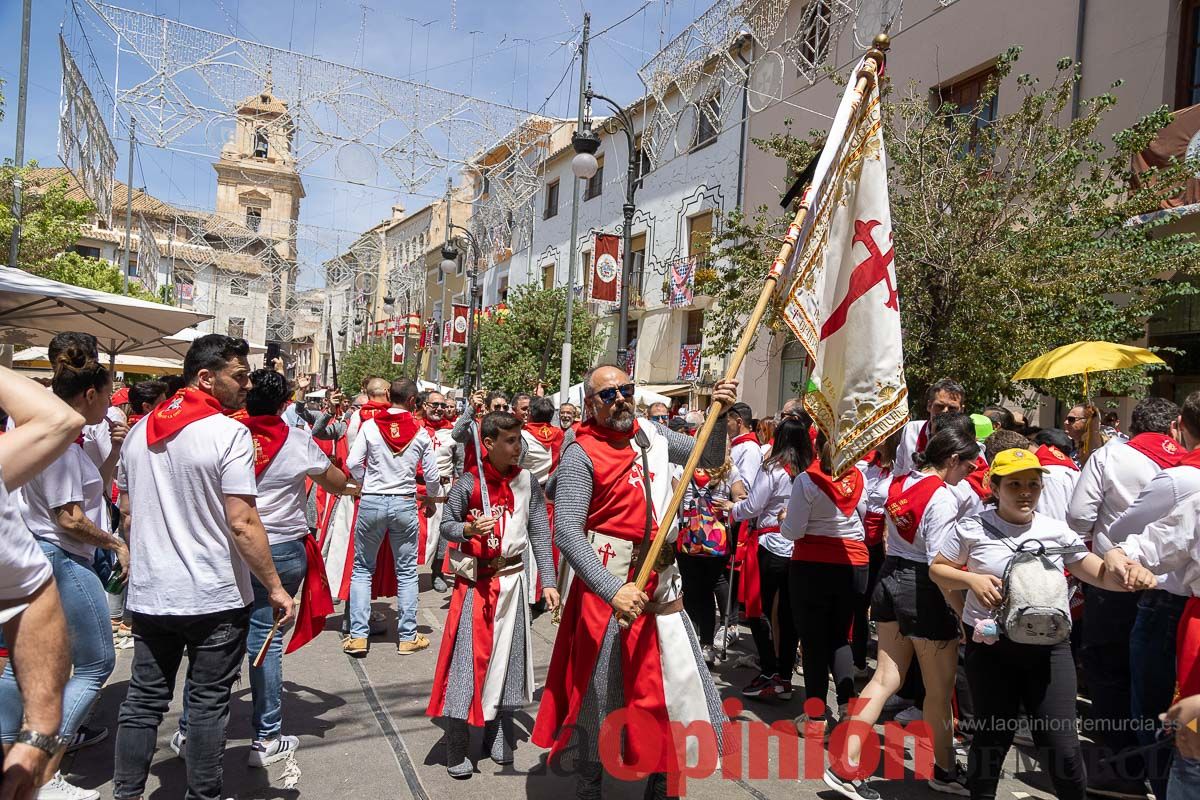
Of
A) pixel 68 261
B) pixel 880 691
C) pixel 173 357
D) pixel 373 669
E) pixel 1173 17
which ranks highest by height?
pixel 1173 17

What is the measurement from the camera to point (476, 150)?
2122cm

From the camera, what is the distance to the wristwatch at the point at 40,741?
1.77 metres

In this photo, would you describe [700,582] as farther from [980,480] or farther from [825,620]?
[980,480]

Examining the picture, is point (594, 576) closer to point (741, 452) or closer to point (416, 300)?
point (741, 452)

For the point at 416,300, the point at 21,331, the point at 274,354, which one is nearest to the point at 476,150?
the point at 21,331

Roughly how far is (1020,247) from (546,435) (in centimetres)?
559

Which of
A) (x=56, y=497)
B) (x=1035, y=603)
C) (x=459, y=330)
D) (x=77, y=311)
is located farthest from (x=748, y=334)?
(x=459, y=330)

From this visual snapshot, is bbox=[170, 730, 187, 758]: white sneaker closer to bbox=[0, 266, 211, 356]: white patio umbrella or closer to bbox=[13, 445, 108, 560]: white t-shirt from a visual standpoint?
bbox=[13, 445, 108, 560]: white t-shirt

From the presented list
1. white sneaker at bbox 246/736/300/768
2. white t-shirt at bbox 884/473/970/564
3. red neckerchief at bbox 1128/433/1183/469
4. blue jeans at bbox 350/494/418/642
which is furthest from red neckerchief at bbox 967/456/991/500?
blue jeans at bbox 350/494/418/642

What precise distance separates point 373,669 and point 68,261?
25022 millimetres

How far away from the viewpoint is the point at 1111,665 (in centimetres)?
456

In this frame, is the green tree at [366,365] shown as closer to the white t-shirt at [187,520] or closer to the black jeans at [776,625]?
the black jeans at [776,625]

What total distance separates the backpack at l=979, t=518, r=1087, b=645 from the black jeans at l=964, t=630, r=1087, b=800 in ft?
0.48

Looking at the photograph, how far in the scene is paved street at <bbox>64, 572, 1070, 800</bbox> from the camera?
4.02m
